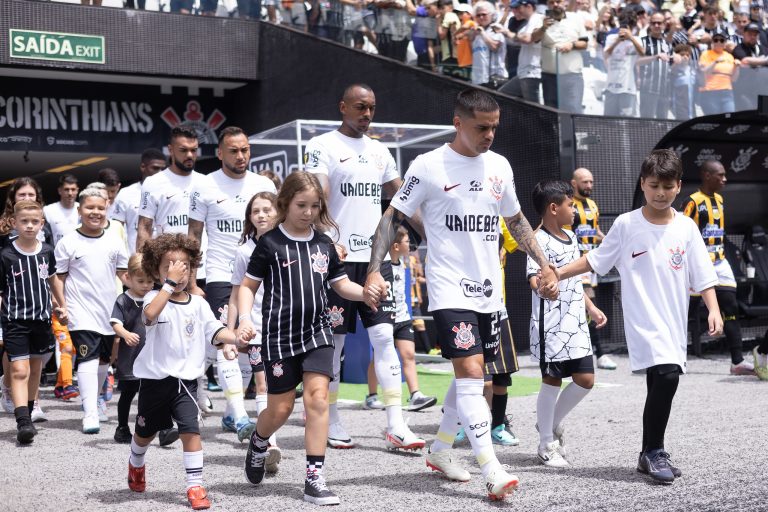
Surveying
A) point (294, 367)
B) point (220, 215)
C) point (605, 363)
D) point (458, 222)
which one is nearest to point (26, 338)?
point (220, 215)

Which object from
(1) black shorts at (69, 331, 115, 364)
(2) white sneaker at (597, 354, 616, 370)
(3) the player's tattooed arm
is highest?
(3) the player's tattooed arm

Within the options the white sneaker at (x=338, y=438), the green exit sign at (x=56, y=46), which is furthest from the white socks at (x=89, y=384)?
the green exit sign at (x=56, y=46)

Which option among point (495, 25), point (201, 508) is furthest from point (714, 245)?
point (201, 508)

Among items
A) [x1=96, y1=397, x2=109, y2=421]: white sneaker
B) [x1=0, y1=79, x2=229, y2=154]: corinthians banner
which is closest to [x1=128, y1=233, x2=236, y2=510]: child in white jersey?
[x1=96, y1=397, x2=109, y2=421]: white sneaker

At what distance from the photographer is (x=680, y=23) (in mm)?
16391

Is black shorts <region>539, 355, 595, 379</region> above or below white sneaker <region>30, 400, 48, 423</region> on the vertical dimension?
above

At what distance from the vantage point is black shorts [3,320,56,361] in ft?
25.8

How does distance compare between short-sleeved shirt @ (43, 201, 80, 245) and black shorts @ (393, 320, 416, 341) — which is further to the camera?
short-sleeved shirt @ (43, 201, 80, 245)

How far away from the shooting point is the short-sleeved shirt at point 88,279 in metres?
8.22

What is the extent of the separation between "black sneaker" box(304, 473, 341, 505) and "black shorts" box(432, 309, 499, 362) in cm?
88

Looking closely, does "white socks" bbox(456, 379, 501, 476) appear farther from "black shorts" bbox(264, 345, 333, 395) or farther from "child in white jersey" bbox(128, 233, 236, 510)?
"child in white jersey" bbox(128, 233, 236, 510)

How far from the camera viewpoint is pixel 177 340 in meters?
5.68

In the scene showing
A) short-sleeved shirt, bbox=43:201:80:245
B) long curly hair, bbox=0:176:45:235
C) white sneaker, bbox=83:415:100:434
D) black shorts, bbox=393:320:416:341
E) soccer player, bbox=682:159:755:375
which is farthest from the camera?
short-sleeved shirt, bbox=43:201:80:245

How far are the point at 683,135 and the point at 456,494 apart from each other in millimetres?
8813
